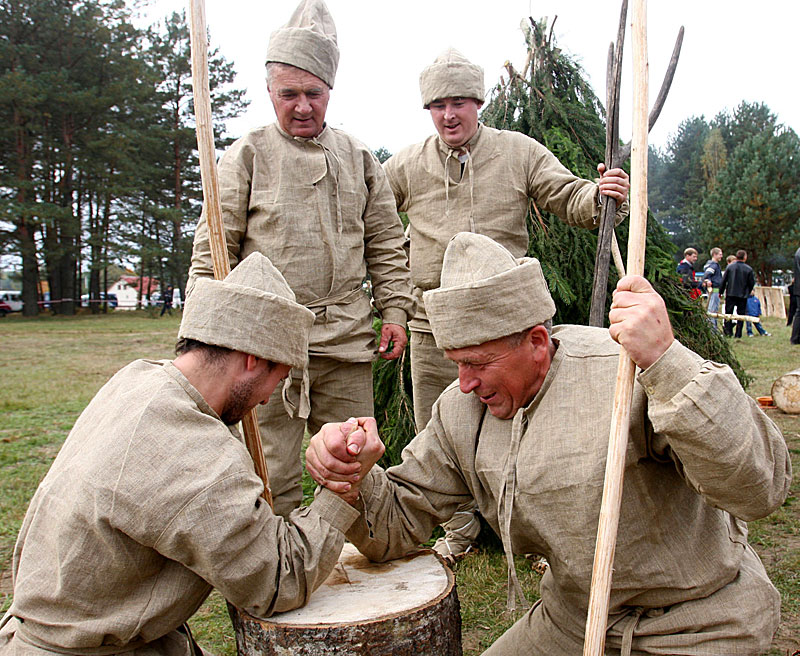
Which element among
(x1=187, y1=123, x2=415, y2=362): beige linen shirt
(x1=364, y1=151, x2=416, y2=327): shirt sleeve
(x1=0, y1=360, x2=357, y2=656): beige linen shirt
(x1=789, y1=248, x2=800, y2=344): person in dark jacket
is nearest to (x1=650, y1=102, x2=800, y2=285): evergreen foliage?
(x1=789, y1=248, x2=800, y2=344): person in dark jacket

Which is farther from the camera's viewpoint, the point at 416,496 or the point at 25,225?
the point at 25,225

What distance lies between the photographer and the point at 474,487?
2334 mm

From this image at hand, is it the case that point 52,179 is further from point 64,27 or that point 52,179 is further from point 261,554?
point 261,554

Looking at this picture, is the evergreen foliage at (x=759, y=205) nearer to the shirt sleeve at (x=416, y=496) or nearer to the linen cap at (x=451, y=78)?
the linen cap at (x=451, y=78)

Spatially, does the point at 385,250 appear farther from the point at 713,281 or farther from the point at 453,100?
the point at 713,281

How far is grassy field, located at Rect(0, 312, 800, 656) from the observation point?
3572mm

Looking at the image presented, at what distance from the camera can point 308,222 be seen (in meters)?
3.28

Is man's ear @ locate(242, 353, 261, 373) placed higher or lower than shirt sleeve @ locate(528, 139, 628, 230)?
lower

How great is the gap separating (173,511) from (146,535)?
9cm

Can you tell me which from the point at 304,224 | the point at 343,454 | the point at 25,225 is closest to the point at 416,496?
the point at 343,454

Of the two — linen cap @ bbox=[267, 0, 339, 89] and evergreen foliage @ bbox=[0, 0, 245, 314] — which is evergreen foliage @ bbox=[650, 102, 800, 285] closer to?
evergreen foliage @ bbox=[0, 0, 245, 314]

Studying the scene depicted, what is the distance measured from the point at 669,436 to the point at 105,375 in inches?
450

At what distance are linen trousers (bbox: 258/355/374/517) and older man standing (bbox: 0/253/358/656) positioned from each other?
114 cm

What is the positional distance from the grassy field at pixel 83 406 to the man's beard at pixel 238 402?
180 cm
